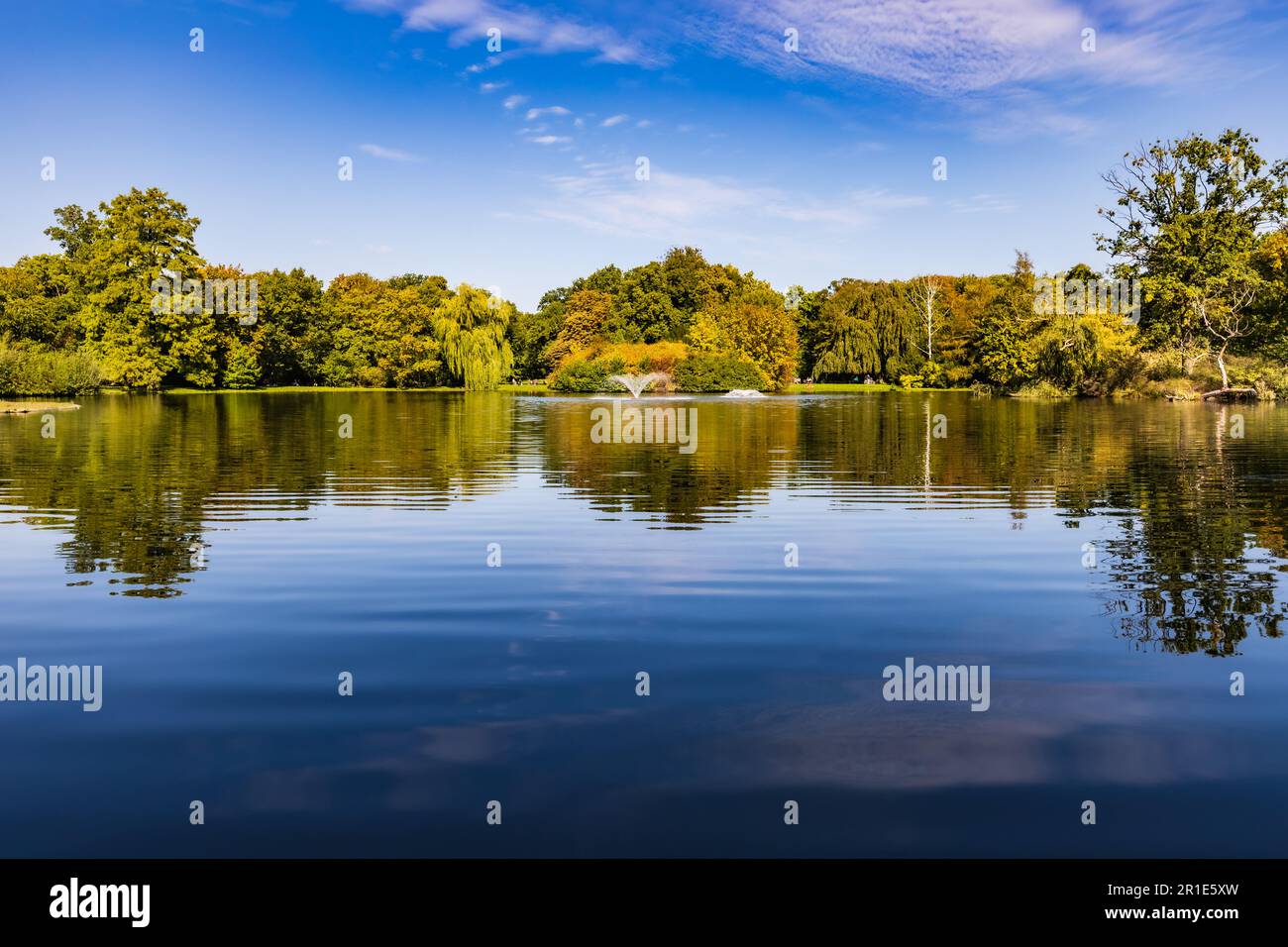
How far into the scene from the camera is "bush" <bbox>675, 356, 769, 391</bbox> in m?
89.8

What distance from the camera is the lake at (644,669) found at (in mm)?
5543

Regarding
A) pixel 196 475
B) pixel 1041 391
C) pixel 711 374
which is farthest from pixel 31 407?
pixel 1041 391

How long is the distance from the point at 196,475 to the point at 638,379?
66362 millimetres

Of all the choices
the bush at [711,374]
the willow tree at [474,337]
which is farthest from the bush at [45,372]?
the bush at [711,374]

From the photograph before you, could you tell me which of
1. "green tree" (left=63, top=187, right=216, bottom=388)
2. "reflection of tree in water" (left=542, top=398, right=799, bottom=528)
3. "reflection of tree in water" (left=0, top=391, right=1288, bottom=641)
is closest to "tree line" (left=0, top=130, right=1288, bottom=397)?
"green tree" (left=63, top=187, right=216, bottom=388)

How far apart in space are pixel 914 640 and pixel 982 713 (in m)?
1.95

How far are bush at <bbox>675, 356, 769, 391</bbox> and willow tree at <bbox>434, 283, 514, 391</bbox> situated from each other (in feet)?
50.7

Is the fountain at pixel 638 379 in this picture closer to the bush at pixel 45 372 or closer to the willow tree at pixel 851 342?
the willow tree at pixel 851 342

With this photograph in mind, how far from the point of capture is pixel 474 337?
8794 cm

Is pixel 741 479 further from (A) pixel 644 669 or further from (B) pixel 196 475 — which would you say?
(A) pixel 644 669

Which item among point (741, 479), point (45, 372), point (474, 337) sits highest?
point (474, 337)

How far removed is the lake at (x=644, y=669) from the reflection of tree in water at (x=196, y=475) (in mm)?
193
